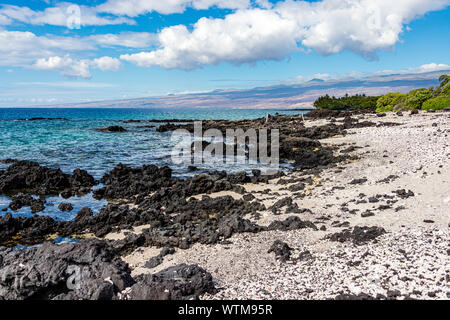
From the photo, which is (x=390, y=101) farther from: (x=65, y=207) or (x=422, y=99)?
(x=65, y=207)

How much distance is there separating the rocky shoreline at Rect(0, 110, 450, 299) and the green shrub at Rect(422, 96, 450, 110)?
98.3 ft

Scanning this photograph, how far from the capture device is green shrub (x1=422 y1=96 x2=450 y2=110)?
44747 mm

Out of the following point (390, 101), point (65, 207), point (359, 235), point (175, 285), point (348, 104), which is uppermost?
point (348, 104)

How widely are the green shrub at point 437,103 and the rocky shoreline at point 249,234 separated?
29975mm

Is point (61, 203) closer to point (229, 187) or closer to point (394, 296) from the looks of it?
point (229, 187)

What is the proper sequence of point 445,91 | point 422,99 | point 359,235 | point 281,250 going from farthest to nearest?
1. point 445,91
2. point 422,99
3. point 359,235
4. point 281,250

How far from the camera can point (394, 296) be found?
18.3 ft

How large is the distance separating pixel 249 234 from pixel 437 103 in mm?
47105

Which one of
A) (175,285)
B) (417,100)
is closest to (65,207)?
(175,285)

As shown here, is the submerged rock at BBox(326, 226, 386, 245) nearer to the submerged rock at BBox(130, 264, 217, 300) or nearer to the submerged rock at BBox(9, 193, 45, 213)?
the submerged rock at BBox(130, 264, 217, 300)

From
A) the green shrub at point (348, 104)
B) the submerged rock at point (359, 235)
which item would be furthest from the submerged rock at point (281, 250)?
the green shrub at point (348, 104)

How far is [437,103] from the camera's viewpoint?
150 ft

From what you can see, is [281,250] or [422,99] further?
[422,99]
